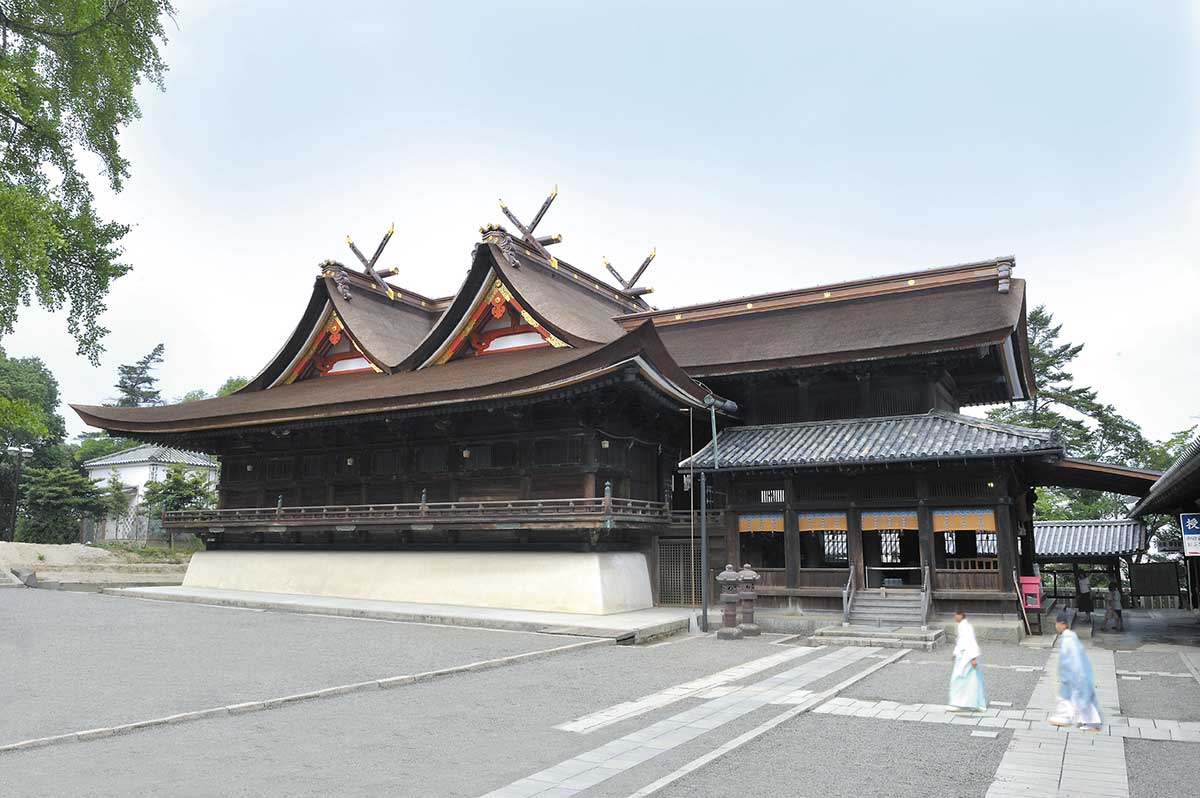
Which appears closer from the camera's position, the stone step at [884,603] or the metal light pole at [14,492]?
the stone step at [884,603]

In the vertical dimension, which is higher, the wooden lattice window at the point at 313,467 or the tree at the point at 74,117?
the tree at the point at 74,117

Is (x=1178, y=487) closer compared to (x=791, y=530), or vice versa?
(x=1178, y=487)

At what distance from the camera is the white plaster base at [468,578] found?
21453 mm

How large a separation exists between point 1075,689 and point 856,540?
1091cm

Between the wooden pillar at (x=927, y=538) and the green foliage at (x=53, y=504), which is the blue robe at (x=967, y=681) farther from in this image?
the green foliage at (x=53, y=504)

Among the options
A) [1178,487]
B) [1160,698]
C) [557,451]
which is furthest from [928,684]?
[557,451]

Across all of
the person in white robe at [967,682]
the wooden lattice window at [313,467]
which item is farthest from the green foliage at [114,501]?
the person in white robe at [967,682]

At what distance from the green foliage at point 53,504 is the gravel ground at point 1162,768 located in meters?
51.4

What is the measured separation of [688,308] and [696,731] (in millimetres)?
21165

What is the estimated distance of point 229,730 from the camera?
8.99 metres

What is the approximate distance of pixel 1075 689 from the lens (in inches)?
368

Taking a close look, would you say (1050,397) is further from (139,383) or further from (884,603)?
(139,383)

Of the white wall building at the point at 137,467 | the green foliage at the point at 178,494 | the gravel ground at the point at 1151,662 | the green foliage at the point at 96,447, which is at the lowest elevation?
Result: the gravel ground at the point at 1151,662

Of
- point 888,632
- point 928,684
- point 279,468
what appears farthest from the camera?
point 279,468
